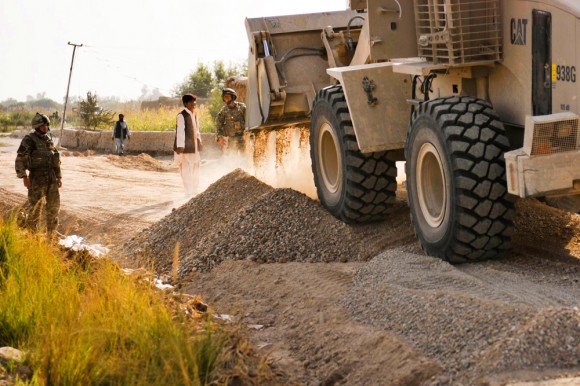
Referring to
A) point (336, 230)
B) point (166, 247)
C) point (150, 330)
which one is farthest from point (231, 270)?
point (150, 330)

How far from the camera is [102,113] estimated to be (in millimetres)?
41156

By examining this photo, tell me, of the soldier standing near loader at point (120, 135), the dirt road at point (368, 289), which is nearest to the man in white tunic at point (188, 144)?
the dirt road at point (368, 289)

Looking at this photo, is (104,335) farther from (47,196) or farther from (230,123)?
(230,123)

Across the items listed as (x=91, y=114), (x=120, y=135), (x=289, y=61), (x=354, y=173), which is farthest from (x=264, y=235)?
(x=91, y=114)

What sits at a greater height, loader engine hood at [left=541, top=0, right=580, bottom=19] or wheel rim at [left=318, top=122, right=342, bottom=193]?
loader engine hood at [left=541, top=0, right=580, bottom=19]

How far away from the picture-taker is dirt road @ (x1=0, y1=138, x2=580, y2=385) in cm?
610

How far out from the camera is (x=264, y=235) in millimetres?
10898

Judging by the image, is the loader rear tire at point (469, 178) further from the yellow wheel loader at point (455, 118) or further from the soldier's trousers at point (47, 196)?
the soldier's trousers at point (47, 196)

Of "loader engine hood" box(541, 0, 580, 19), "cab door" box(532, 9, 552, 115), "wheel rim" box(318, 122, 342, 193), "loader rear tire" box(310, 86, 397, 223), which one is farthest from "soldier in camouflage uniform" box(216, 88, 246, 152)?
"loader engine hood" box(541, 0, 580, 19)

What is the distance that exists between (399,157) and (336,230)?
90 cm

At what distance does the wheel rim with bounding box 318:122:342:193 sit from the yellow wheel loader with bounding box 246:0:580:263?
12 millimetres

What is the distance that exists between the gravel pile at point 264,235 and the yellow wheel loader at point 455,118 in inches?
9.6

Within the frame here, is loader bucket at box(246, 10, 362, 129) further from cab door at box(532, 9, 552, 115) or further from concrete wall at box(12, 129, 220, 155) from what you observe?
concrete wall at box(12, 129, 220, 155)

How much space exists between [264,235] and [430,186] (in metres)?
2.07
